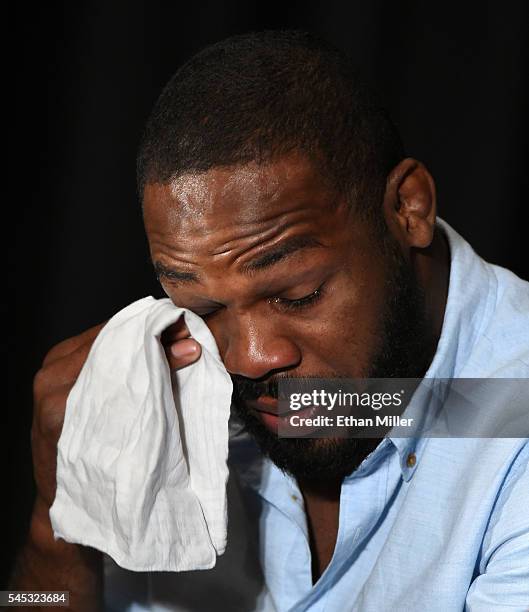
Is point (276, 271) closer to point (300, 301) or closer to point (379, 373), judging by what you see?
point (300, 301)

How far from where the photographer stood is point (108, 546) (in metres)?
0.95

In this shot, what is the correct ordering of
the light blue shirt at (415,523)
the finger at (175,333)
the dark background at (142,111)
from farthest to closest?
the dark background at (142,111), the finger at (175,333), the light blue shirt at (415,523)

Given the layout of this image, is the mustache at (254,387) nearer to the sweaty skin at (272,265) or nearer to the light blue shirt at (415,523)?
the sweaty skin at (272,265)

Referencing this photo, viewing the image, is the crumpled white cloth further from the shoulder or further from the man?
the shoulder

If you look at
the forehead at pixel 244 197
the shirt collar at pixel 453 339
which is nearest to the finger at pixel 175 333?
the forehead at pixel 244 197

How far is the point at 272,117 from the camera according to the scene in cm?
89

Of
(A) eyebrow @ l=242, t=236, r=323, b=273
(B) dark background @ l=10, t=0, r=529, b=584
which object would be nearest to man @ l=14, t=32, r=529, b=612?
(A) eyebrow @ l=242, t=236, r=323, b=273

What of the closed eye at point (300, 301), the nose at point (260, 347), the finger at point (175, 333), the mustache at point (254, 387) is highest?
the closed eye at point (300, 301)

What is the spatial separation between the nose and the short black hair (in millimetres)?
139

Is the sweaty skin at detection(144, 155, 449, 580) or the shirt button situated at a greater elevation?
the sweaty skin at detection(144, 155, 449, 580)

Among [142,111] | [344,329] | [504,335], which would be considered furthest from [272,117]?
[142,111]

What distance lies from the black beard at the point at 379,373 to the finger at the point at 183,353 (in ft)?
0.15

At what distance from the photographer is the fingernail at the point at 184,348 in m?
0.96

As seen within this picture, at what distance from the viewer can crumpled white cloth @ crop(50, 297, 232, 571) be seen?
3.01ft
